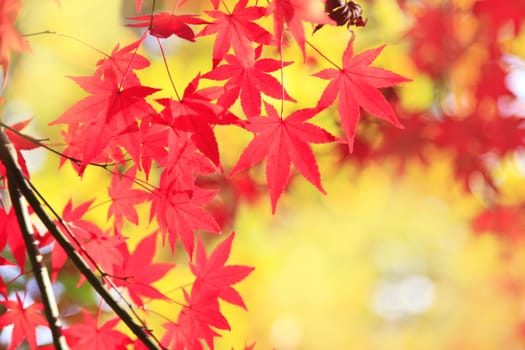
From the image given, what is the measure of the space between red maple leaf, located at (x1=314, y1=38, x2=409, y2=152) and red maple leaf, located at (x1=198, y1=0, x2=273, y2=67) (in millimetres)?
85

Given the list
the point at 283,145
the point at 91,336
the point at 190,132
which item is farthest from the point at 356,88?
the point at 91,336

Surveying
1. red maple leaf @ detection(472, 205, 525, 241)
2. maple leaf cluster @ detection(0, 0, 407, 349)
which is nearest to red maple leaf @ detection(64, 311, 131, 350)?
maple leaf cluster @ detection(0, 0, 407, 349)

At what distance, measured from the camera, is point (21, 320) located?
2.76 feet

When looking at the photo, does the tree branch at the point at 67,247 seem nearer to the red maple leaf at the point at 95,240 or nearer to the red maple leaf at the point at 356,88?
the red maple leaf at the point at 95,240

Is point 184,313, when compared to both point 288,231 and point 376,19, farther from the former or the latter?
point 288,231

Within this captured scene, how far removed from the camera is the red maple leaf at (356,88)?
748 mm

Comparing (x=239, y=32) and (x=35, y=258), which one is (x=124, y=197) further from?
(x=239, y=32)

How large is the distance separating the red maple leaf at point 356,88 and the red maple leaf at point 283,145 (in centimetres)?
3

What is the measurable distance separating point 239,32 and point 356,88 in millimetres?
159

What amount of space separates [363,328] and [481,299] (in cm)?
95

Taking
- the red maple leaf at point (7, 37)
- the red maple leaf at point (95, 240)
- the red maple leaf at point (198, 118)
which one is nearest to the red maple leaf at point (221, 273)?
the red maple leaf at point (95, 240)

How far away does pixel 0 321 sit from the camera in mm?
818

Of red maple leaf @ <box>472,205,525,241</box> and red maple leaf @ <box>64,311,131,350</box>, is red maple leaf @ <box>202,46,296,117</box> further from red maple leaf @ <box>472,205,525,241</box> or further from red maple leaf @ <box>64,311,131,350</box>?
red maple leaf @ <box>472,205,525,241</box>

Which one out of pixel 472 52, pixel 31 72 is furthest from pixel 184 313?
pixel 472 52
